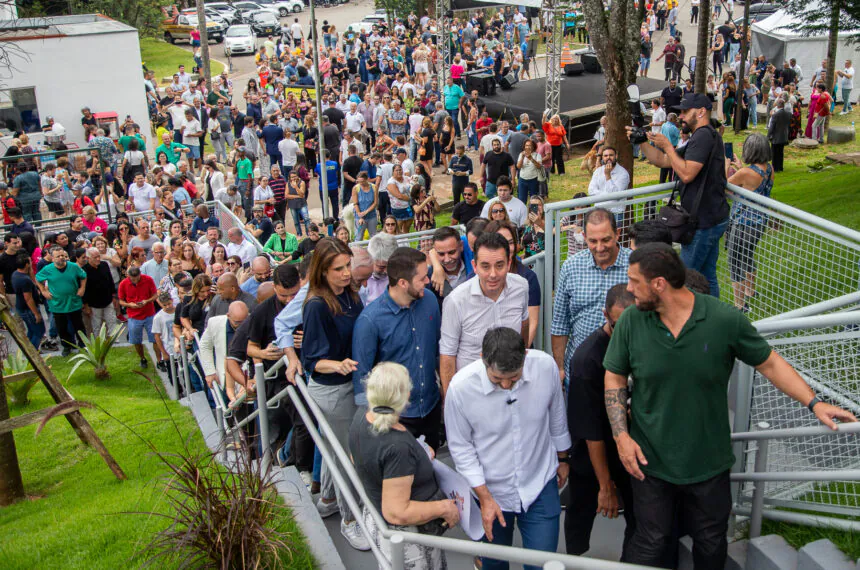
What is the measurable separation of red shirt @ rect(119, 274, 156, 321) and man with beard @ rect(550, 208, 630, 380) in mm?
8333

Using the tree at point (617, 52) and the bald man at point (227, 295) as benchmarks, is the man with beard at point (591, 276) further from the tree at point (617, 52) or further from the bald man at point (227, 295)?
the tree at point (617, 52)

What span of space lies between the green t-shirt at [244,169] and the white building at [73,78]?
331 inches

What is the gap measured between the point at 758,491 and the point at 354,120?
18.3 m

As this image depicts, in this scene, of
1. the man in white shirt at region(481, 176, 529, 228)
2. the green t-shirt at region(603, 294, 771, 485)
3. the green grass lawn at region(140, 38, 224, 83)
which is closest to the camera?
the green t-shirt at region(603, 294, 771, 485)

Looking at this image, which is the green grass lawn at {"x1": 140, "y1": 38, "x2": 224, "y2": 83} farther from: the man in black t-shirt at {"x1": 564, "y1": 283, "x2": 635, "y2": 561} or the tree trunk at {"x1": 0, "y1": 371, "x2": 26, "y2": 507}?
the man in black t-shirt at {"x1": 564, "y1": 283, "x2": 635, "y2": 561}

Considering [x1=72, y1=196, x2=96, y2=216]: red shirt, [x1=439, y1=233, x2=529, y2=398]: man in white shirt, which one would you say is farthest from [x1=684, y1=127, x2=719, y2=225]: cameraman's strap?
[x1=72, y1=196, x2=96, y2=216]: red shirt

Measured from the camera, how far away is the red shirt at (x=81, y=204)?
1647cm

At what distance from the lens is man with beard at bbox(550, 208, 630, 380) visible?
5.29 meters

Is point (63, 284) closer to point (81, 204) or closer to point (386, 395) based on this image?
point (81, 204)

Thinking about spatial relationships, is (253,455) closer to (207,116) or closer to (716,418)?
(716,418)

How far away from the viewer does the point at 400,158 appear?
1614 cm

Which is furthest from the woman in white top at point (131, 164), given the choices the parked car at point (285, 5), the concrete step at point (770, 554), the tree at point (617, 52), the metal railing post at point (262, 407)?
the parked car at point (285, 5)

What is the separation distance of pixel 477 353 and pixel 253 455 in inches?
98.9

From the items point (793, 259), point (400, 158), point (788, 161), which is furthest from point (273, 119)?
point (793, 259)
